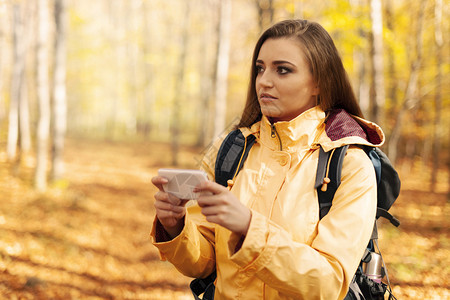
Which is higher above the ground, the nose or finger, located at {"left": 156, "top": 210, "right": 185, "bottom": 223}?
the nose

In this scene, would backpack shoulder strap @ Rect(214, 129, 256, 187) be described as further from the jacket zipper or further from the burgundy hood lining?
the burgundy hood lining

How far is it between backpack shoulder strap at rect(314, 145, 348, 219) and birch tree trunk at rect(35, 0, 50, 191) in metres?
9.89

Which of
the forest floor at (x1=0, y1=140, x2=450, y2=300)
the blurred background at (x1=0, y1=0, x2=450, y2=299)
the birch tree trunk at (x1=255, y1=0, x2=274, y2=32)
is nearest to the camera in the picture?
the forest floor at (x1=0, y1=140, x2=450, y2=300)

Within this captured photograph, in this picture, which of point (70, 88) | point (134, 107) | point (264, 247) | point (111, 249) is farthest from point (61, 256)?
point (70, 88)

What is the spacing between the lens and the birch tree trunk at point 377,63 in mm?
5883

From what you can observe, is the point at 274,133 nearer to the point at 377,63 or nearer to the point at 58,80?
the point at 377,63

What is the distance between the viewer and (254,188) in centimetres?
167

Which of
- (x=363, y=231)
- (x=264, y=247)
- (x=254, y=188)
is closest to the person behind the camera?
(x=264, y=247)

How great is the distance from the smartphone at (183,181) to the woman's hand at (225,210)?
0.07 meters

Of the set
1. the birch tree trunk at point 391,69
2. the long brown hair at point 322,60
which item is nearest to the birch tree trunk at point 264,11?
the birch tree trunk at point 391,69

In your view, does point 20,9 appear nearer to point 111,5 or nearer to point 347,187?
point 347,187

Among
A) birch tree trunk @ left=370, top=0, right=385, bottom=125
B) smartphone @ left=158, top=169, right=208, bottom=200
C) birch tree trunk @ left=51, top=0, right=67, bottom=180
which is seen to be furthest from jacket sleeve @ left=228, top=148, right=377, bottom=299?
birch tree trunk @ left=51, top=0, right=67, bottom=180

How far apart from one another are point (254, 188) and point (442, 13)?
8.71 m

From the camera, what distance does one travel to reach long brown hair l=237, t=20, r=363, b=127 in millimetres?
1632
